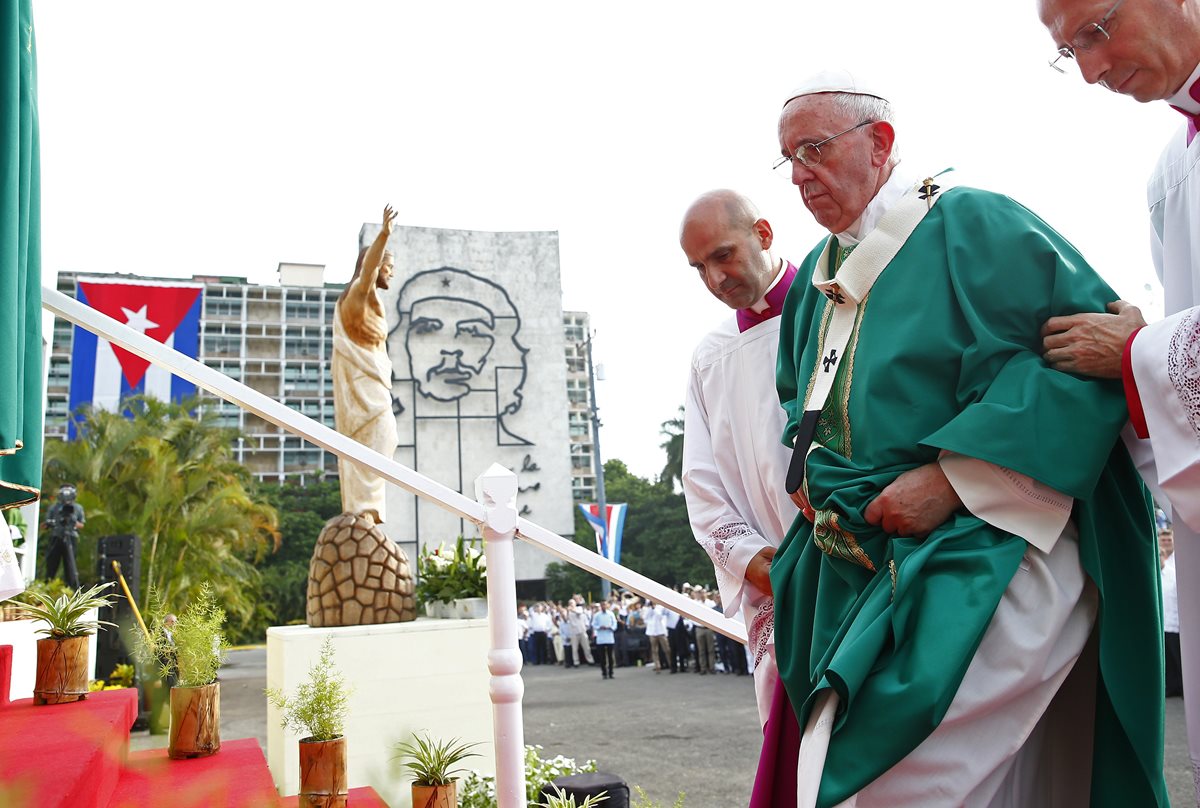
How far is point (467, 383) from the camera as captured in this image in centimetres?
3712

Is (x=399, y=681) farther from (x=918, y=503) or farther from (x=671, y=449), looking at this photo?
(x=671, y=449)

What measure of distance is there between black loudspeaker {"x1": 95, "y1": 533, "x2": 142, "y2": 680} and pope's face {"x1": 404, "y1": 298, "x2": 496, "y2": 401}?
78.8 feet

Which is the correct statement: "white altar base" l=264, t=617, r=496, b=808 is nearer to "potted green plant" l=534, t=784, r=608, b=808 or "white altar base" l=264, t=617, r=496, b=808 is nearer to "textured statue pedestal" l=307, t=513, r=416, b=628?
"textured statue pedestal" l=307, t=513, r=416, b=628

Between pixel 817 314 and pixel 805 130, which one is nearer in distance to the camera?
pixel 805 130

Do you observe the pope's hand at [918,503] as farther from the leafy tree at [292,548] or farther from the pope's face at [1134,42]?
the leafy tree at [292,548]

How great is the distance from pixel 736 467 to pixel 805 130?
1110mm

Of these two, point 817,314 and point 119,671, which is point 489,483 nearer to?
point 817,314

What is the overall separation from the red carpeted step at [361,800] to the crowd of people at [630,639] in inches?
428

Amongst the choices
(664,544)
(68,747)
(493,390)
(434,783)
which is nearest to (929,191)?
(68,747)

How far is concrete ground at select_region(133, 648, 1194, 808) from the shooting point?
265 inches

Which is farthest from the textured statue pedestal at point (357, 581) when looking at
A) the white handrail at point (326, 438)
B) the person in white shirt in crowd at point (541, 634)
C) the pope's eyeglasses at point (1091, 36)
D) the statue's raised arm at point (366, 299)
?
the person in white shirt in crowd at point (541, 634)

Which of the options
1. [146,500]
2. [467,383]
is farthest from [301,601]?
[146,500]

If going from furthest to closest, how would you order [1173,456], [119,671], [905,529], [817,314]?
[119,671], [817,314], [905,529], [1173,456]

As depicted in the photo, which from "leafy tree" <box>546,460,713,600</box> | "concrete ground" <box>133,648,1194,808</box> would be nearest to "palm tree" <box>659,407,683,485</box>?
"leafy tree" <box>546,460,713,600</box>
